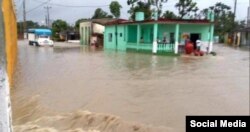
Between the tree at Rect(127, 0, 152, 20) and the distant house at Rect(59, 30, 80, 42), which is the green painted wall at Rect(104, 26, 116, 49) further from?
the distant house at Rect(59, 30, 80, 42)

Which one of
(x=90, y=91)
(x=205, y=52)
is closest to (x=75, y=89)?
(x=90, y=91)

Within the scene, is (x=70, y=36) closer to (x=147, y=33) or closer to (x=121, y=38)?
(x=121, y=38)

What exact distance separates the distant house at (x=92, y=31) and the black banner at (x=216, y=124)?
3504cm

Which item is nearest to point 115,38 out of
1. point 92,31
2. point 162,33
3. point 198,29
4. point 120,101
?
point 162,33

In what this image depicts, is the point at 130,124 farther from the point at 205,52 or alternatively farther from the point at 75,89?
the point at 205,52

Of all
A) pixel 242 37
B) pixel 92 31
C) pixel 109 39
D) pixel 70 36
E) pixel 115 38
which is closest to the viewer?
pixel 115 38

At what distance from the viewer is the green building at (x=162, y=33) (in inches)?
1001

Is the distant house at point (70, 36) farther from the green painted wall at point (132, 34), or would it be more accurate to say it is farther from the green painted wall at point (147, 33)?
the green painted wall at point (132, 34)

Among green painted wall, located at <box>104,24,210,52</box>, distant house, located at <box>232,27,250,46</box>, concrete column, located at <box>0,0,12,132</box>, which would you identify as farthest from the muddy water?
distant house, located at <box>232,27,250,46</box>

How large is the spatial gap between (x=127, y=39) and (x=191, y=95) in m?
21.4

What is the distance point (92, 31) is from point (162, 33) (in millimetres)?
16689

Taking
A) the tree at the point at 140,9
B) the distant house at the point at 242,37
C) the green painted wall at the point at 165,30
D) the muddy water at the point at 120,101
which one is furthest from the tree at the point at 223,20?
the muddy water at the point at 120,101

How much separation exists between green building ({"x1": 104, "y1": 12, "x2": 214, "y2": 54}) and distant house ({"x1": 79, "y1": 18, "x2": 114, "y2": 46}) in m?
8.43

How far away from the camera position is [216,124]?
373cm
